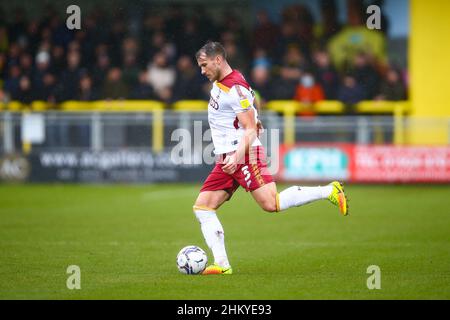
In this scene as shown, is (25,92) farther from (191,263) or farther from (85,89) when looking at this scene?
(191,263)

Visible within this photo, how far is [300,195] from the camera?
9.48 m

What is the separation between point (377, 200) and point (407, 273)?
890 centimetres

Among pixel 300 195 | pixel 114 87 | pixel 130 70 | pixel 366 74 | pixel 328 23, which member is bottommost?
pixel 300 195

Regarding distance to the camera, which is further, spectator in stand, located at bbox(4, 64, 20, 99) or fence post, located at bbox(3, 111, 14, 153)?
spectator in stand, located at bbox(4, 64, 20, 99)

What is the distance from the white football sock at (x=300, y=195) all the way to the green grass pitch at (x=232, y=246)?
0.65m

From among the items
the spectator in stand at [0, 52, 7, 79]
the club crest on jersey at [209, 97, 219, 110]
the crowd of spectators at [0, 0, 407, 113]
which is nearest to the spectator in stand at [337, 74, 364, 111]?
the crowd of spectators at [0, 0, 407, 113]

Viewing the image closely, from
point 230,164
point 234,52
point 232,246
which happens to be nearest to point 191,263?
point 230,164

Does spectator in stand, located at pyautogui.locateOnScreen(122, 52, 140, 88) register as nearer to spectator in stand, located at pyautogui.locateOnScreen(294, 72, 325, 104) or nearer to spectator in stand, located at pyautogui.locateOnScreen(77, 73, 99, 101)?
spectator in stand, located at pyautogui.locateOnScreen(77, 73, 99, 101)

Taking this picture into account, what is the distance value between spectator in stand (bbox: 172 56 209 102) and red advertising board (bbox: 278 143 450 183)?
9.99ft

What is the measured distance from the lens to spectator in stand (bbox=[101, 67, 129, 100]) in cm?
2312

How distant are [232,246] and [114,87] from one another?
12058 millimetres

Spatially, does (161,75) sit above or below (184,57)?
below

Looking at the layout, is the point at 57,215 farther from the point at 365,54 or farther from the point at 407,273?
the point at 365,54

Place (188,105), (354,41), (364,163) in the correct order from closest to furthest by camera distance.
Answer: (364,163), (188,105), (354,41)
